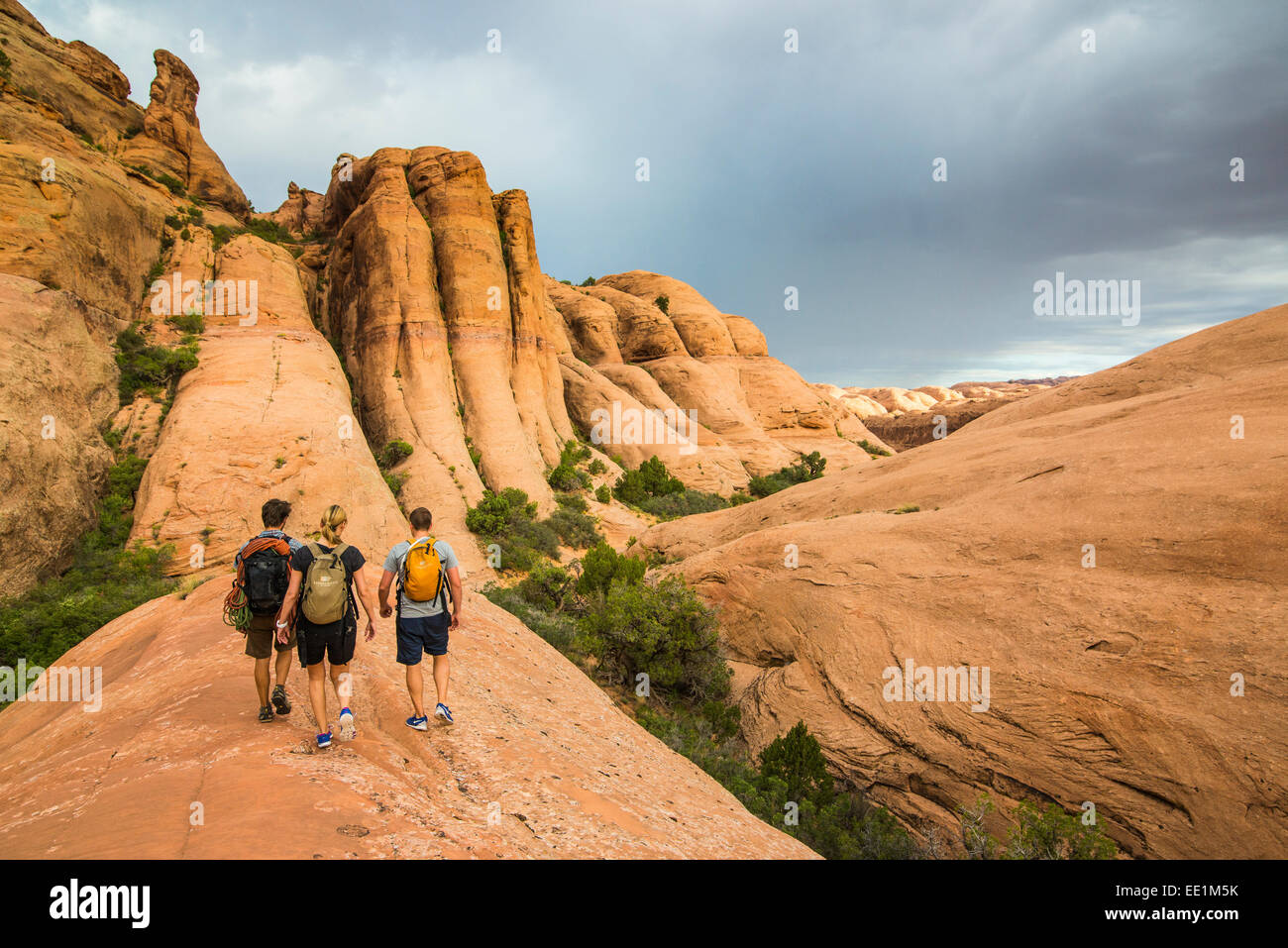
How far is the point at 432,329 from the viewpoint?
26953mm

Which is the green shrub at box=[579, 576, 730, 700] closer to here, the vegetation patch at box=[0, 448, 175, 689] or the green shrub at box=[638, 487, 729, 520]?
the vegetation patch at box=[0, 448, 175, 689]

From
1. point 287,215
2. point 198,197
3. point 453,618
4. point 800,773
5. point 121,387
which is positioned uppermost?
point 287,215

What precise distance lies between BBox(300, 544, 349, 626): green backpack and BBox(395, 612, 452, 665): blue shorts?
599 mm

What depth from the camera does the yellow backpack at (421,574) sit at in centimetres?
509

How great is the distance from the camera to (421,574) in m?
5.10

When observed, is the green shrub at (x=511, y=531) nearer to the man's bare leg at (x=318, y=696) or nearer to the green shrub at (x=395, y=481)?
the green shrub at (x=395, y=481)

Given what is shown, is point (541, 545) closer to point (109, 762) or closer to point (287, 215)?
point (109, 762)

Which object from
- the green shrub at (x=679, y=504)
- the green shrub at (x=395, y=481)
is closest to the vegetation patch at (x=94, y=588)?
the green shrub at (x=395, y=481)

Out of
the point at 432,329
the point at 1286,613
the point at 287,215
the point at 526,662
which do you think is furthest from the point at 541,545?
the point at 287,215

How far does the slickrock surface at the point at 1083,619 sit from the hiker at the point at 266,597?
854cm

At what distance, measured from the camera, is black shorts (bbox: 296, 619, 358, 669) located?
462cm

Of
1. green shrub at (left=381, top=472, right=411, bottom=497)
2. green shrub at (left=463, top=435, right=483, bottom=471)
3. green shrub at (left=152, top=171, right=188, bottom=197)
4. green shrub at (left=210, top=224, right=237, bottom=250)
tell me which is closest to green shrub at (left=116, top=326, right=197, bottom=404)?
green shrub at (left=210, top=224, right=237, bottom=250)

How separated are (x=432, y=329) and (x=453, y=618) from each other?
Result: 24638mm
